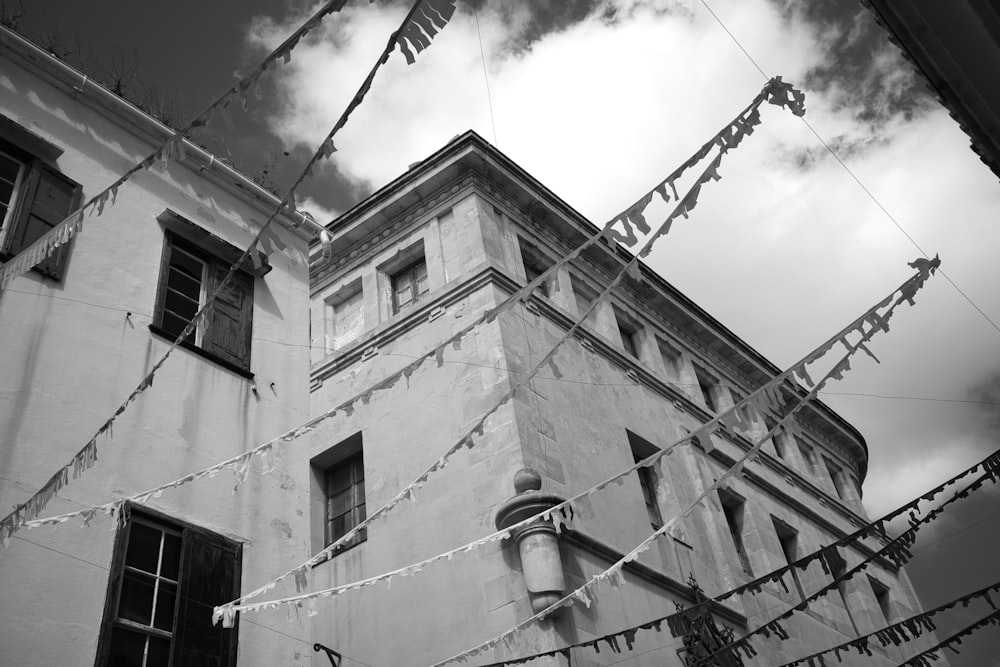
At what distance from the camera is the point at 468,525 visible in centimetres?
1289

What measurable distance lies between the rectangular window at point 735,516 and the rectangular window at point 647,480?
2.13 metres

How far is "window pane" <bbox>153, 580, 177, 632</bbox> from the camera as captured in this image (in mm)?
7466

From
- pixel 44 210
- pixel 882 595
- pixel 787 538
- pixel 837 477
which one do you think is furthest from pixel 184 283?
pixel 837 477

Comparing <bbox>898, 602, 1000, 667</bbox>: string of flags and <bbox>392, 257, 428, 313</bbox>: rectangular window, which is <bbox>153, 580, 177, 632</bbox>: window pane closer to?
<bbox>898, 602, 1000, 667</bbox>: string of flags

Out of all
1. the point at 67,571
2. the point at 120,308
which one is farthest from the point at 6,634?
the point at 120,308

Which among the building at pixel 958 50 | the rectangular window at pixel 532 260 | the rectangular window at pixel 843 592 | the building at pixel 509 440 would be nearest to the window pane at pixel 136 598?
the building at pixel 509 440

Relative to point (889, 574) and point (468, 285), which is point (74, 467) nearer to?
point (468, 285)

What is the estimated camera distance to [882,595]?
22703 mm

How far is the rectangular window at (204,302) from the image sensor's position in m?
9.24

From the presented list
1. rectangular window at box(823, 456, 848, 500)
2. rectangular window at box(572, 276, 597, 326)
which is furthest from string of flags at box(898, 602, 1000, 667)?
rectangular window at box(823, 456, 848, 500)

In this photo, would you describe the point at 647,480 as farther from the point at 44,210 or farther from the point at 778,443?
the point at 44,210

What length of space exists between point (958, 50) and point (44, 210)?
24.3ft

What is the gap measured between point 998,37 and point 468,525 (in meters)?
9.44

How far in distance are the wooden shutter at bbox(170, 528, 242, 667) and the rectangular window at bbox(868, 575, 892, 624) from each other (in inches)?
717
